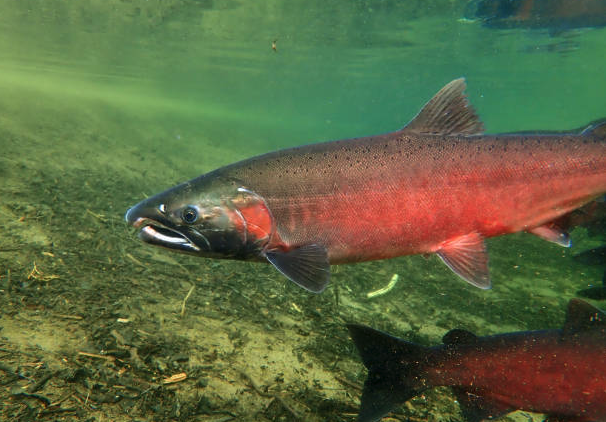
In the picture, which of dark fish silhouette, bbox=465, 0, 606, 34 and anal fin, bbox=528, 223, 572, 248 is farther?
dark fish silhouette, bbox=465, 0, 606, 34

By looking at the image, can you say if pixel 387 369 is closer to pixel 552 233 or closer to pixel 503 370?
pixel 503 370

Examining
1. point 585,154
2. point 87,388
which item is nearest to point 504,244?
point 585,154

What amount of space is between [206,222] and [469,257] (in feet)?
6.91

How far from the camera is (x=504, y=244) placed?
7.62 metres

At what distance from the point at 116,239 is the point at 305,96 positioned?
6259 centimetres

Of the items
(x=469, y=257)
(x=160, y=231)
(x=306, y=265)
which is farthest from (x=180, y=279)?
(x=469, y=257)

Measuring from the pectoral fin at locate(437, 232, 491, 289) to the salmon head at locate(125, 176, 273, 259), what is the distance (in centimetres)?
149

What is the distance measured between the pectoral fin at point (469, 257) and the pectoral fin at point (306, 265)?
1.05 meters

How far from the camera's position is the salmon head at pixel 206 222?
2520 millimetres

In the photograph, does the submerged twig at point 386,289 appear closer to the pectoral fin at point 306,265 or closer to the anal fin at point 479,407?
the anal fin at point 479,407

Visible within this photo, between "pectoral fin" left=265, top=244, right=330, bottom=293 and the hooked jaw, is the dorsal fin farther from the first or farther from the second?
the hooked jaw

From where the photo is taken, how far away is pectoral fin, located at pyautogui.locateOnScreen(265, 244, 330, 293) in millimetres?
2375

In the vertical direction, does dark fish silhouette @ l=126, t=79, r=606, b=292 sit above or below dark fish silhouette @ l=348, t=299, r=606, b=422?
above

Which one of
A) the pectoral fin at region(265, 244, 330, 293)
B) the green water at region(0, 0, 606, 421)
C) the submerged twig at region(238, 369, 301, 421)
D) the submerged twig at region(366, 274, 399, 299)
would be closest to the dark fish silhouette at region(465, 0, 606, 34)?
the green water at region(0, 0, 606, 421)
